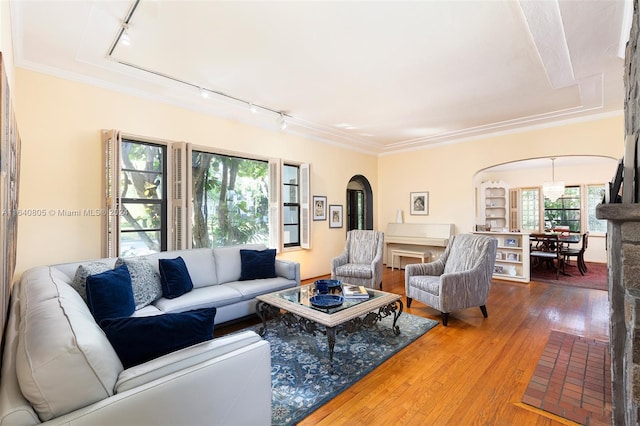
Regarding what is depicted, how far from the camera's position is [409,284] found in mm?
3848

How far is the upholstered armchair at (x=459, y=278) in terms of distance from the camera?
3348 mm

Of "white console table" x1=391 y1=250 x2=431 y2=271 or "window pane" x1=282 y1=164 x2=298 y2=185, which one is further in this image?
"white console table" x1=391 y1=250 x2=431 y2=271

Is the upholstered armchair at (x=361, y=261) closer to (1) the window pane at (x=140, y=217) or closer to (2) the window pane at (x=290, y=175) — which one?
(2) the window pane at (x=290, y=175)

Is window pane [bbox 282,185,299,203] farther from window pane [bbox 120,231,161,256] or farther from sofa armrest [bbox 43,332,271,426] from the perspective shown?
sofa armrest [bbox 43,332,271,426]

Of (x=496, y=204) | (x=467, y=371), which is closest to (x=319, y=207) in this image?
(x=467, y=371)

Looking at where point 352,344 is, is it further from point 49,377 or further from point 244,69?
point 244,69

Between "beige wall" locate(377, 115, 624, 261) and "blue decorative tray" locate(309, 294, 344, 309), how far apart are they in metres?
4.03

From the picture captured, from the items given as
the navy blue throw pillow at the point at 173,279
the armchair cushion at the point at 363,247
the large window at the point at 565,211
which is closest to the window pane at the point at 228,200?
the navy blue throw pillow at the point at 173,279

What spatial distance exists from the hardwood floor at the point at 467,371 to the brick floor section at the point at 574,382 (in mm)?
87

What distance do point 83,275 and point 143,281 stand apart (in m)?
0.51

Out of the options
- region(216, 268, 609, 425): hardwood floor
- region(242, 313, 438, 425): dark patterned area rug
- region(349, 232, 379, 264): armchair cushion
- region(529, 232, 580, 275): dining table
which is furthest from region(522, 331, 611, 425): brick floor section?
region(529, 232, 580, 275): dining table

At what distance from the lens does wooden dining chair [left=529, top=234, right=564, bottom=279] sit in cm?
580

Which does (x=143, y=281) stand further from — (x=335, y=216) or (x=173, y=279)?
(x=335, y=216)

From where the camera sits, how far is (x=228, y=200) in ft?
14.7
